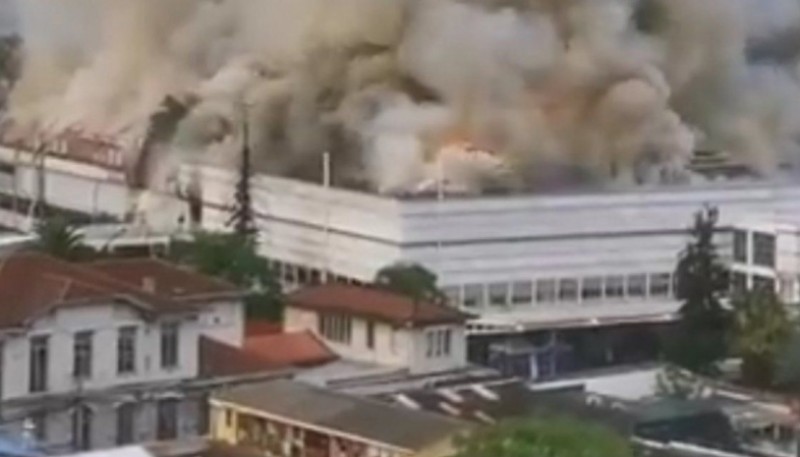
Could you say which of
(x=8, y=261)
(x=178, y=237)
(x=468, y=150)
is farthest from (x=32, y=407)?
(x=468, y=150)

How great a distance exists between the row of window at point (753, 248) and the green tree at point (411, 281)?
379 centimetres

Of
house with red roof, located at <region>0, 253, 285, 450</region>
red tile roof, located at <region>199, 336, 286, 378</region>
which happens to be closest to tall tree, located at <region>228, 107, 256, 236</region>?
red tile roof, located at <region>199, 336, 286, 378</region>

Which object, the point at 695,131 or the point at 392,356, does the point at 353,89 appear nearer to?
the point at 695,131

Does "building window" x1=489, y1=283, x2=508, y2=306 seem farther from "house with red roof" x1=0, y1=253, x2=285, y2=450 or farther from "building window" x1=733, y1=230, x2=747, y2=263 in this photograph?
"house with red roof" x1=0, y1=253, x2=285, y2=450

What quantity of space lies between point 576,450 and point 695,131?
23.8 m

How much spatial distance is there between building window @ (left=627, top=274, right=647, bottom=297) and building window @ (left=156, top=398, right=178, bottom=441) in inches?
449

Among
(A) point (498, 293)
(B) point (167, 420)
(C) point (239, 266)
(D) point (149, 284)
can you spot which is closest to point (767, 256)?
(A) point (498, 293)

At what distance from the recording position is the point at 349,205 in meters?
32.8

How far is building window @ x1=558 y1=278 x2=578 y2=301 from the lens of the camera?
3219cm

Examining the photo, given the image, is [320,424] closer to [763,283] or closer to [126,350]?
[126,350]

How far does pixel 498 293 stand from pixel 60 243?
223 inches

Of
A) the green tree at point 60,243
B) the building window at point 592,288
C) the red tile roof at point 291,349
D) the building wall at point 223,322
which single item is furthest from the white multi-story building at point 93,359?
the building window at point 592,288

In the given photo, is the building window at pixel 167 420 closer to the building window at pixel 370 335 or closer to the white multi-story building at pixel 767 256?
the building window at pixel 370 335

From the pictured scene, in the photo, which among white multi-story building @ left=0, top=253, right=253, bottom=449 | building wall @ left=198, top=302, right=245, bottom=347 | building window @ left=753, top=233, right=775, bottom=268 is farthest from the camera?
building window @ left=753, top=233, right=775, bottom=268
